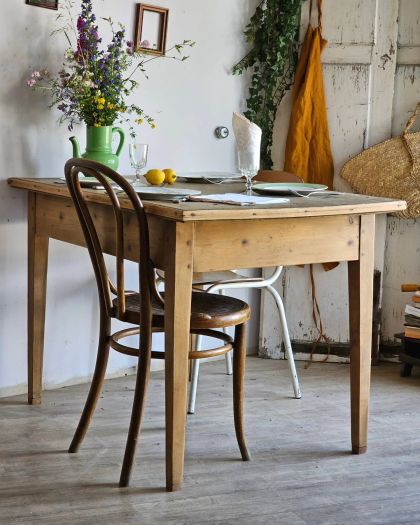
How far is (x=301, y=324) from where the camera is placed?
3.79m

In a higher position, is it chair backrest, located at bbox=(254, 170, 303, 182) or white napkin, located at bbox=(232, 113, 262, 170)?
white napkin, located at bbox=(232, 113, 262, 170)

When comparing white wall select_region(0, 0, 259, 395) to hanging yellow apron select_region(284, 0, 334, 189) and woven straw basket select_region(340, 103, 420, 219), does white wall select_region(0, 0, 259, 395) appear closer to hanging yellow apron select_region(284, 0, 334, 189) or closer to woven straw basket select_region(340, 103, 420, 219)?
hanging yellow apron select_region(284, 0, 334, 189)

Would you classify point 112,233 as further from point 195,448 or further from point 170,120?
point 170,120

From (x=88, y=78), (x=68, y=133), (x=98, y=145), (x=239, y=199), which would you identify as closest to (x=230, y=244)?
(x=239, y=199)

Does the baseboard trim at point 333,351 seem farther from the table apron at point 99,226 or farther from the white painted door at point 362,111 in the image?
the table apron at point 99,226

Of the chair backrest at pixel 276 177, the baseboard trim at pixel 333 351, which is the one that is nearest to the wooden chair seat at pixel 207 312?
the chair backrest at pixel 276 177

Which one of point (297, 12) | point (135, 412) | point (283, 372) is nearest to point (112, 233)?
point (135, 412)

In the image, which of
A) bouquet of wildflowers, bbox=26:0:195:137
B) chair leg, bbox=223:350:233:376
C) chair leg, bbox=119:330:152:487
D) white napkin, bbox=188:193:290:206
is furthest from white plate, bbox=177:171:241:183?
chair leg, bbox=119:330:152:487

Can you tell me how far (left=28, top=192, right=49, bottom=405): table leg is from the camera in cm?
301

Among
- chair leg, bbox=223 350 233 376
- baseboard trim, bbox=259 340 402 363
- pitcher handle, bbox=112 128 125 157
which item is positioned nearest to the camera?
pitcher handle, bbox=112 128 125 157

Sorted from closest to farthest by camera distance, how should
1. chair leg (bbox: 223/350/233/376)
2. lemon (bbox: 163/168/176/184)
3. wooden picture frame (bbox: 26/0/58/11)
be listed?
lemon (bbox: 163/168/176/184) < wooden picture frame (bbox: 26/0/58/11) < chair leg (bbox: 223/350/233/376)

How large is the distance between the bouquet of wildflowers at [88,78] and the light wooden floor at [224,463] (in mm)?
1043

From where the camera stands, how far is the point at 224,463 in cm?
257

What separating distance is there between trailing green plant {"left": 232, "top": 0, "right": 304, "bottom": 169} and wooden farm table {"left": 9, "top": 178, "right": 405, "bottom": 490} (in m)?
0.92
